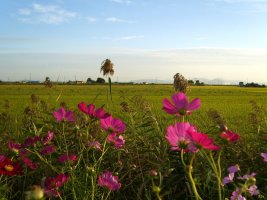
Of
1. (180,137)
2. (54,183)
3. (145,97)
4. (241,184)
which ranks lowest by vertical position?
(145,97)

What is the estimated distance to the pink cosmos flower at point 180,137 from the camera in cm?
101

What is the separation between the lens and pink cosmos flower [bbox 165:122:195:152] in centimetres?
101

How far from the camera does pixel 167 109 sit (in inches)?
44.2

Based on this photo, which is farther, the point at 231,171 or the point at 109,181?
the point at 109,181

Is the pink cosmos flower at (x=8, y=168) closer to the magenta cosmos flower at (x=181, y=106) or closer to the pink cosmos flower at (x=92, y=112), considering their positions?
the pink cosmos flower at (x=92, y=112)

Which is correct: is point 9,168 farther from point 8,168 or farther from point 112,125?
point 112,125

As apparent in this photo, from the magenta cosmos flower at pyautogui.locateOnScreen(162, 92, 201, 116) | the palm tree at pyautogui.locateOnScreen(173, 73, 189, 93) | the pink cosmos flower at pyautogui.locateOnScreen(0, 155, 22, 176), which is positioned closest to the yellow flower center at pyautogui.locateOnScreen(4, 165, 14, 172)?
the pink cosmos flower at pyautogui.locateOnScreen(0, 155, 22, 176)

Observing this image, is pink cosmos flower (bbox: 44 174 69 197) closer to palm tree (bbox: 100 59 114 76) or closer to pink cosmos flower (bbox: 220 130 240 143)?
pink cosmos flower (bbox: 220 130 240 143)

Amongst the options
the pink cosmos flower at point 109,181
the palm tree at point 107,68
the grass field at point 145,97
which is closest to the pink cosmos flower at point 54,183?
the pink cosmos flower at point 109,181

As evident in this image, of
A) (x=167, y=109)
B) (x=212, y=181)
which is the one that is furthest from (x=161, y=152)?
(x=167, y=109)

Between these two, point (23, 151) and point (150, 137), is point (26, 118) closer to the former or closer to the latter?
point (150, 137)

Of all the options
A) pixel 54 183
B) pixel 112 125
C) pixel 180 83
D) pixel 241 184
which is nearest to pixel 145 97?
pixel 180 83

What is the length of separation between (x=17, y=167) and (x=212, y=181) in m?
1.07

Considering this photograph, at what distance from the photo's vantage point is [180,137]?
103 cm
